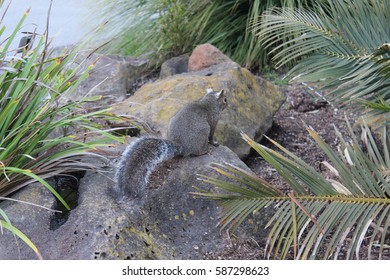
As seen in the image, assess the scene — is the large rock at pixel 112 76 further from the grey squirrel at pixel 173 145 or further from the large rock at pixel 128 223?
the large rock at pixel 128 223

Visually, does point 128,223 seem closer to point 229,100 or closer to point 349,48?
point 349,48

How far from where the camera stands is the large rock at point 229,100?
5203mm

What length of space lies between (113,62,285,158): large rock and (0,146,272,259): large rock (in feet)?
4.05

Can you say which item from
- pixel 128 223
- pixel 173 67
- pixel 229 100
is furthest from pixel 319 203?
pixel 173 67

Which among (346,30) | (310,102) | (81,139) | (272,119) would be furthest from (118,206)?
(310,102)

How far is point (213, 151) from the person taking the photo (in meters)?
4.33

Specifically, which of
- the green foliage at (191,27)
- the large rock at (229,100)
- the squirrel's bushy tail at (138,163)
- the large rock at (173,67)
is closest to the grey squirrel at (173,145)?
the squirrel's bushy tail at (138,163)

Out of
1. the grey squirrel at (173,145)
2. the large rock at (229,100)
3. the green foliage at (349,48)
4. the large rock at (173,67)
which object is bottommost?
the large rock at (173,67)

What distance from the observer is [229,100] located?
557 cm

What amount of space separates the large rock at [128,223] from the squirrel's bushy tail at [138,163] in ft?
0.24

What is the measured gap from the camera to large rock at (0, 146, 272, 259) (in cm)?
320

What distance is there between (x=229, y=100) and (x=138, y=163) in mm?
2049

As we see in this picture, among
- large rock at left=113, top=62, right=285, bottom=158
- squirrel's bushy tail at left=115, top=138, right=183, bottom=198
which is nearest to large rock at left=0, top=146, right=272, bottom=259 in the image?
squirrel's bushy tail at left=115, top=138, right=183, bottom=198
